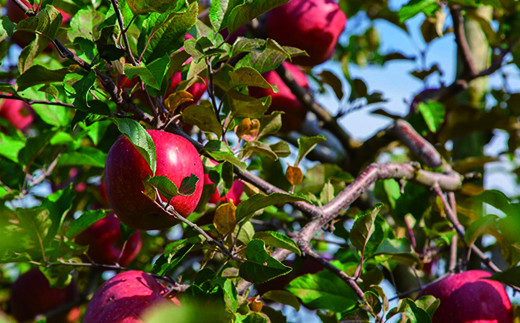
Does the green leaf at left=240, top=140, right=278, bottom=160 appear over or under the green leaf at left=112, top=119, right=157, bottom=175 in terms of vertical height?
under

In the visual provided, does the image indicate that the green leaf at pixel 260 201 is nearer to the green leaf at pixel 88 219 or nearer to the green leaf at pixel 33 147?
the green leaf at pixel 88 219

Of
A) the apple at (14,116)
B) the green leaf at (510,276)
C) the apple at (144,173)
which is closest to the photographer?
the apple at (144,173)

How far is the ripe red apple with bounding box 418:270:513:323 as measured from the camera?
1.14m

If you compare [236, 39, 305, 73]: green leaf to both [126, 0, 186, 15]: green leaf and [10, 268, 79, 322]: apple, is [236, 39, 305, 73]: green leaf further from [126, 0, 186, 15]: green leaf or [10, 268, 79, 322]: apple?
[10, 268, 79, 322]: apple

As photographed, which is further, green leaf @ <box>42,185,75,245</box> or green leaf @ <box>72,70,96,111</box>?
green leaf @ <box>42,185,75,245</box>

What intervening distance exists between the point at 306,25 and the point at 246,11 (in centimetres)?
85

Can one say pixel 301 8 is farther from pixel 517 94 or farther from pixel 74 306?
pixel 74 306

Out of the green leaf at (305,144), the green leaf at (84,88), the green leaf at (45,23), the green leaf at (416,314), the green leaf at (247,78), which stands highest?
the green leaf at (45,23)

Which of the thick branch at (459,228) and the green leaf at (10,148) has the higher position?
the green leaf at (10,148)

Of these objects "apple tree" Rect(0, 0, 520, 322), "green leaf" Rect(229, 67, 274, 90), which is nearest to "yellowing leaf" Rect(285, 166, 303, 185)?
"apple tree" Rect(0, 0, 520, 322)

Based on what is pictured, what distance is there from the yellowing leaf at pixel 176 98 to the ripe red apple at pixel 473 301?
714 mm

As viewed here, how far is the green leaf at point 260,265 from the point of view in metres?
0.88

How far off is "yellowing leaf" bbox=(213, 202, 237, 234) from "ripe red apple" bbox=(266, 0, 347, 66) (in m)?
0.92

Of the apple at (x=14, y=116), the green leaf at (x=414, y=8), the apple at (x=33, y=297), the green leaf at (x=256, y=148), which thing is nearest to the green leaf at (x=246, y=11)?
the green leaf at (x=256, y=148)
